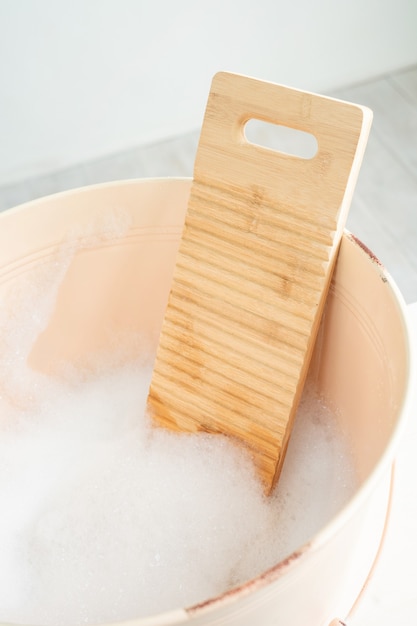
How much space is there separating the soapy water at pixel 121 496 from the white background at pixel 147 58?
967mm

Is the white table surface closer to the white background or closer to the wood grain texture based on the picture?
the wood grain texture

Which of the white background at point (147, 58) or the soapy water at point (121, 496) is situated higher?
the white background at point (147, 58)

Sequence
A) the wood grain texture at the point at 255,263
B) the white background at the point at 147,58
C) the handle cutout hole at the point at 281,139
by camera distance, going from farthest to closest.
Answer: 1. the handle cutout hole at the point at 281,139
2. the white background at the point at 147,58
3. the wood grain texture at the point at 255,263

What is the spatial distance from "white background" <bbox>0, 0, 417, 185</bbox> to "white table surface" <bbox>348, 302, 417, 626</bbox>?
1.32 m

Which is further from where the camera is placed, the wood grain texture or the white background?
the white background

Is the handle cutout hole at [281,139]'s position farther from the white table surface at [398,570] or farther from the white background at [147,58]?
the white table surface at [398,570]

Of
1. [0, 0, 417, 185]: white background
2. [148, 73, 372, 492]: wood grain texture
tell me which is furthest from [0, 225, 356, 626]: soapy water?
[0, 0, 417, 185]: white background

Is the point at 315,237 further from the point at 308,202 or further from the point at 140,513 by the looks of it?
the point at 140,513

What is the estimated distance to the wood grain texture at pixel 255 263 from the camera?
0.86 metres

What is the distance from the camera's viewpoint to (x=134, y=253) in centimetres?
107

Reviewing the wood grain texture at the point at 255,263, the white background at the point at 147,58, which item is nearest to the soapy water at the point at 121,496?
the wood grain texture at the point at 255,263

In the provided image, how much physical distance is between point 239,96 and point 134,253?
295mm

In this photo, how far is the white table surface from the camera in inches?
34.5

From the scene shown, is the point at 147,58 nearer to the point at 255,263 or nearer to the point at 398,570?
the point at 255,263
